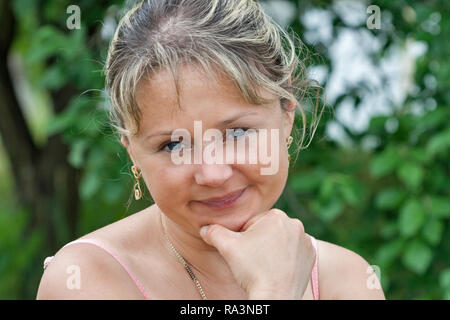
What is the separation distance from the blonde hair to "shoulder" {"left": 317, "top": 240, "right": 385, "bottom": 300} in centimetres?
55

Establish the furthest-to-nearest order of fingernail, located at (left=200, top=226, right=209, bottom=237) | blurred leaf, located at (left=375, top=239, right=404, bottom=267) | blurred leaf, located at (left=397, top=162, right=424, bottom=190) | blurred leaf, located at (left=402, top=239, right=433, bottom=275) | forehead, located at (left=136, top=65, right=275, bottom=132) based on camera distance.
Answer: blurred leaf, located at (left=375, top=239, right=404, bottom=267)
blurred leaf, located at (left=402, top=239, right=433, bottom=275)
blurred leaf, located at (left=397, top=162, right=424, bottom=190)
fingernail, located at (left=200, top=226, right=209, bottom=237)
forehead, located at (left=136, top=65, right=275, bottom=132)

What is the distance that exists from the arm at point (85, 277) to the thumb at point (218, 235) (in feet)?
0.86

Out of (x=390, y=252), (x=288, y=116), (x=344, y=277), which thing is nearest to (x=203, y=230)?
(x=288, y=116)

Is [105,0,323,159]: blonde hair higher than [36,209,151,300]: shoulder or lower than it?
higher

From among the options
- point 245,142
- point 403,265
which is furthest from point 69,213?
point 245,142

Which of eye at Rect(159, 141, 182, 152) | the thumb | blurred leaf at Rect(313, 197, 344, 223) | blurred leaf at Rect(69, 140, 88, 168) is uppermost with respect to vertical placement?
eye at Rect(159, 141, 182, 152)

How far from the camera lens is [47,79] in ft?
10.9

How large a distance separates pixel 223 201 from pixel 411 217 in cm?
173

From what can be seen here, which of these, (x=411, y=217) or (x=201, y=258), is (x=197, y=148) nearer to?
(x=201, y=258)

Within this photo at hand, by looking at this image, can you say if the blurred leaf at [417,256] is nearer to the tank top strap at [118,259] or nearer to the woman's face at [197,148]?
the woman's face at [197,148]

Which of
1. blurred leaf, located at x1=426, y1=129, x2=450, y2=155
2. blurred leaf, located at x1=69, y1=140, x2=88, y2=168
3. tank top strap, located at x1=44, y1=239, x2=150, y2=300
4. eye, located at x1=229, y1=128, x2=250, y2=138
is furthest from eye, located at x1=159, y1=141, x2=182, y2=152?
blurred leaf, located at x1=426, y1=129, x2=450, y2=155

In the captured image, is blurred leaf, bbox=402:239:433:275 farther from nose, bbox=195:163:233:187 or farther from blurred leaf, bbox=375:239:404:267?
nose, bbox=195:163:233:187

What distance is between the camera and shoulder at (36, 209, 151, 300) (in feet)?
5.46

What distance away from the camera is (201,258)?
2.00 meters
